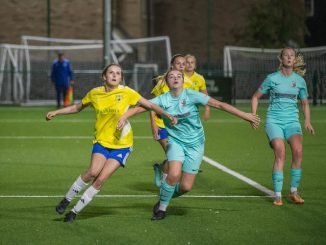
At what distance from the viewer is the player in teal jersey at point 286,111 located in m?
11.8

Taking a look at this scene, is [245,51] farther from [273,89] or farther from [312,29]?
[273,89]

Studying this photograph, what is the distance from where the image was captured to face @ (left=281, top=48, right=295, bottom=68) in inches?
469

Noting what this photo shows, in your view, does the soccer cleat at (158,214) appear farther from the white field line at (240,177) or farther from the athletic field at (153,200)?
the white field line at (240,177)

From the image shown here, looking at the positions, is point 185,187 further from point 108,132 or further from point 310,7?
point 310,7

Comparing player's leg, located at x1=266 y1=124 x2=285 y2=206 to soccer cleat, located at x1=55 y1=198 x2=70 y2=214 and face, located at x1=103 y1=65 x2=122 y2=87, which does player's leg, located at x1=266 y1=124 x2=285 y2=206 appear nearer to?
face, located at x1=103 y1=65 x2=122 y2=87

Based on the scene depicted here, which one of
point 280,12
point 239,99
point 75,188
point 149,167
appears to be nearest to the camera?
point 75,188

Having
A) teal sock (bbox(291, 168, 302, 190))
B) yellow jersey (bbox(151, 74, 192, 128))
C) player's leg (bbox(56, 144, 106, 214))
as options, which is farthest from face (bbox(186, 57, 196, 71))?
player's leg (bbox(56, 144, 106, 214))

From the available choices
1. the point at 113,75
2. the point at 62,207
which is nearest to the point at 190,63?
the point at 113,75

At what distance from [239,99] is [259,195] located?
26725 mm

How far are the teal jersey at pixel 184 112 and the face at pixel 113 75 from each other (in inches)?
18.5

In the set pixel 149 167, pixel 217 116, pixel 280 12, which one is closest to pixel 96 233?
pixel 149 167

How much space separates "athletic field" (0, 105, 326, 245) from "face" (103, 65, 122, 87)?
5.02 feet

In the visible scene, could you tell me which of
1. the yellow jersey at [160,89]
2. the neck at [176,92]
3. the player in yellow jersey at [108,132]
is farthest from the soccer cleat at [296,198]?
the player in yellow jersey at [108,132]

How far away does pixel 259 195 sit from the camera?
12.5 metres
